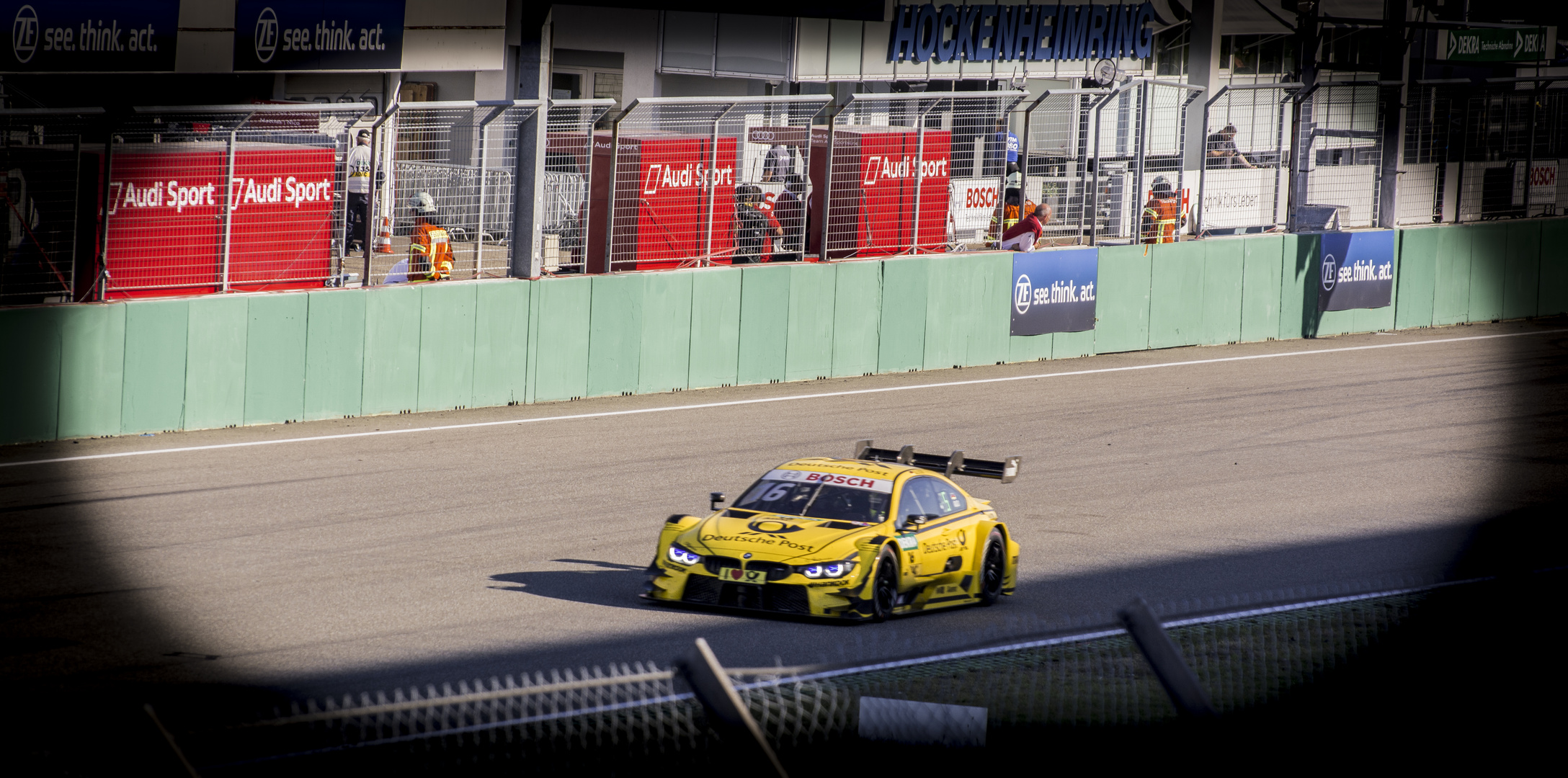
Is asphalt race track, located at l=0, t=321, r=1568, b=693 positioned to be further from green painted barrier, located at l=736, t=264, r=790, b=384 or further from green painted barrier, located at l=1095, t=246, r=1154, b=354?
green painted barrier, located at l=1095, t=246, r=1154, b=354

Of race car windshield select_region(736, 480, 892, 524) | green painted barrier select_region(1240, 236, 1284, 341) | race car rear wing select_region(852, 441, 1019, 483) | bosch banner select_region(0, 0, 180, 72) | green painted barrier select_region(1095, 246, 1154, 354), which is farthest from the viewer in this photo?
green painted barrier select_region(1240, 236, 1284, 341)

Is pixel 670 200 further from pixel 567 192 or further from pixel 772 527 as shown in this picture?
pixel 772 527

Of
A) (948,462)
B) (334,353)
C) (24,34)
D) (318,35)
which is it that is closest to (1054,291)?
(334,353)

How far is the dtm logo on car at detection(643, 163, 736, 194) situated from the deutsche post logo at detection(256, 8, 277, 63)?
6.45 metres

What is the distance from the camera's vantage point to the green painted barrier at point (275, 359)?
1705 centimetres

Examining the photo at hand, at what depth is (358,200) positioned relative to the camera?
64.5ft

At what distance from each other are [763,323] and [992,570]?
9728mm

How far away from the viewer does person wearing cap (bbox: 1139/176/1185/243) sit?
25775 millimetres

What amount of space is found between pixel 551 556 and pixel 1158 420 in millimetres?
9150

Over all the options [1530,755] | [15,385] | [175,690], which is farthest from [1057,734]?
[15,385]

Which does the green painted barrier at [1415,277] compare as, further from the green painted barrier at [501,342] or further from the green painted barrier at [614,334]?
the green painted barrier at [501,342]

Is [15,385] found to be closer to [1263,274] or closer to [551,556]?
[551,556]

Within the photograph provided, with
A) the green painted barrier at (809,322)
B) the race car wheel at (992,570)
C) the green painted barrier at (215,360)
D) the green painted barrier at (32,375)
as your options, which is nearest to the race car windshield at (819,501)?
the race car wheel at (992,570)

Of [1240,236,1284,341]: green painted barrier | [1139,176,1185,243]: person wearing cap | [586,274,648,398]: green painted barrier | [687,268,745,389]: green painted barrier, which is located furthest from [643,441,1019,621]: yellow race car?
[1240,236,1284,341]: green painted barrier
